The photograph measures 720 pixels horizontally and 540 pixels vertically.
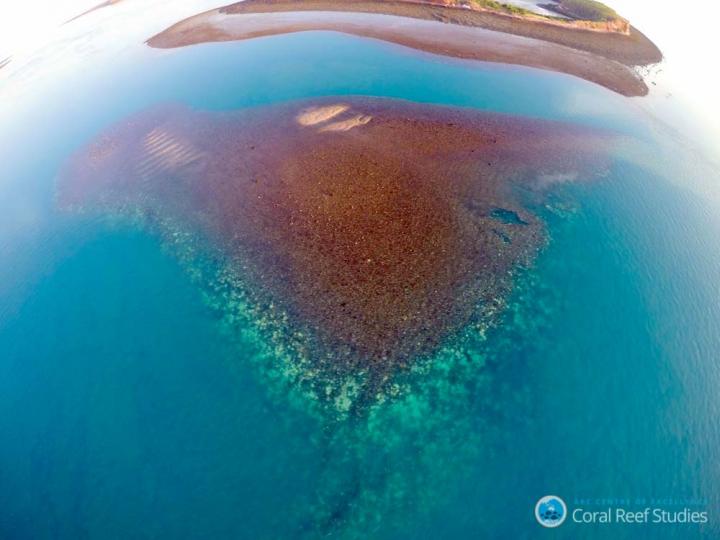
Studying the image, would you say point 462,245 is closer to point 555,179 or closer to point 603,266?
point 603,266

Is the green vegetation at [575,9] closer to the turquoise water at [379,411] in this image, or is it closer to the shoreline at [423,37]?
the shoreline at [423,37]

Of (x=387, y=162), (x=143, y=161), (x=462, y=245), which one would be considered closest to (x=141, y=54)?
(x=143, y=161)

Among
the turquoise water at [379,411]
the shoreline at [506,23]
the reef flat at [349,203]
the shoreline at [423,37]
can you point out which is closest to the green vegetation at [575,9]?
the shoreline at [506,23]

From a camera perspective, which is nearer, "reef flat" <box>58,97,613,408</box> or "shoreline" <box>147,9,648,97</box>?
"reef flat" <box>58,97,613,408</box>

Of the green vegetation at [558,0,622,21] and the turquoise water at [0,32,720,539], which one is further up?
the green vegetation at [558,0,622,21]

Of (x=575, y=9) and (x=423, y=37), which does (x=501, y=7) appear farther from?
(x=423, y=37)

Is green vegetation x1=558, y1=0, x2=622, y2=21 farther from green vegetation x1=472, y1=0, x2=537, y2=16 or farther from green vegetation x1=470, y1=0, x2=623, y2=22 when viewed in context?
green vegetation x1=472, y1=0, x2=537, y2=16

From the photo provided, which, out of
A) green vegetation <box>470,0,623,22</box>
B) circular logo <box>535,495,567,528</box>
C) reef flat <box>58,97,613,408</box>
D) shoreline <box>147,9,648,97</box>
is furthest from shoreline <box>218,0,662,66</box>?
circular logo <box>535,495,567,528</box>
